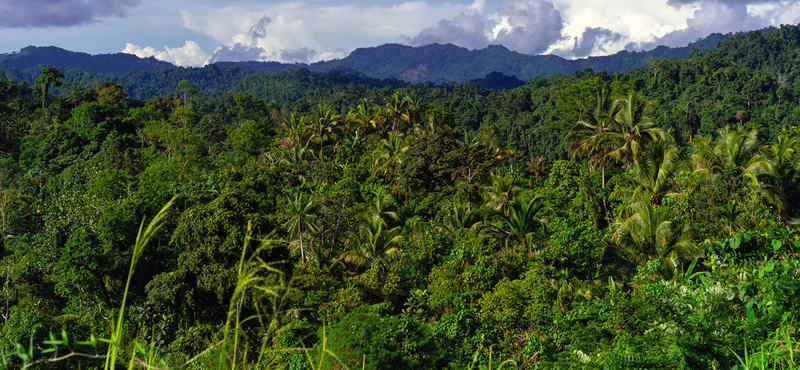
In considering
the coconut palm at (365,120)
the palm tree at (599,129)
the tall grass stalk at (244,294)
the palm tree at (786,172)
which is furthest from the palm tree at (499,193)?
the tall grass stalk at (244,294)

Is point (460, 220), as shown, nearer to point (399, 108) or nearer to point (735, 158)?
point (735, 158)

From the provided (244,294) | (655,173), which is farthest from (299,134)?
(244,294)

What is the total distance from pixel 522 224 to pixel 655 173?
6.04 meters

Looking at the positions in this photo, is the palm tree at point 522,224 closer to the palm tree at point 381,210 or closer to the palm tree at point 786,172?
the palm tree at point 381,210

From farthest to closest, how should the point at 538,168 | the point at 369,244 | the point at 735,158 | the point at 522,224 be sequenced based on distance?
the point at 538,168, the point at 369,244, the point at 735,158, the point at 522,224

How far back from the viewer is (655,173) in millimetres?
19156

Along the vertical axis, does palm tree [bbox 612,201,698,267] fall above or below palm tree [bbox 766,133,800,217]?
below

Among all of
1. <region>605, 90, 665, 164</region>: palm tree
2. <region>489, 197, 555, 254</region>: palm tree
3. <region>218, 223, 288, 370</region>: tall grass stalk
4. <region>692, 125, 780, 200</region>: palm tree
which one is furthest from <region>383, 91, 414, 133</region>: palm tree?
<region>218, 223, 288, 370</region>: tall grass stalk

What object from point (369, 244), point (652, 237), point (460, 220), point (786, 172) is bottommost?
point (369, 244)

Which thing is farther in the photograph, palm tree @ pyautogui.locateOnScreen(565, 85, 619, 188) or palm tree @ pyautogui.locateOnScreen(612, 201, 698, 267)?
palm tree @ pyautogui.locateOnScreen(565, 85, 619, 188)

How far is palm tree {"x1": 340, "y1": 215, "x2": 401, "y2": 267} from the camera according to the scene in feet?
64.2

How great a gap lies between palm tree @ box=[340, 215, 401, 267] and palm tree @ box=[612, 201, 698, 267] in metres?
8.63

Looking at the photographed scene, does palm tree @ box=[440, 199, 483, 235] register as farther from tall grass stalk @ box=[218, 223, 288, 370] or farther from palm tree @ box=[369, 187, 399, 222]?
tall grass stalk @ box=[218, 223, 288, 370]

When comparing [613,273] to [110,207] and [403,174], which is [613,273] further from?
[110,207]
